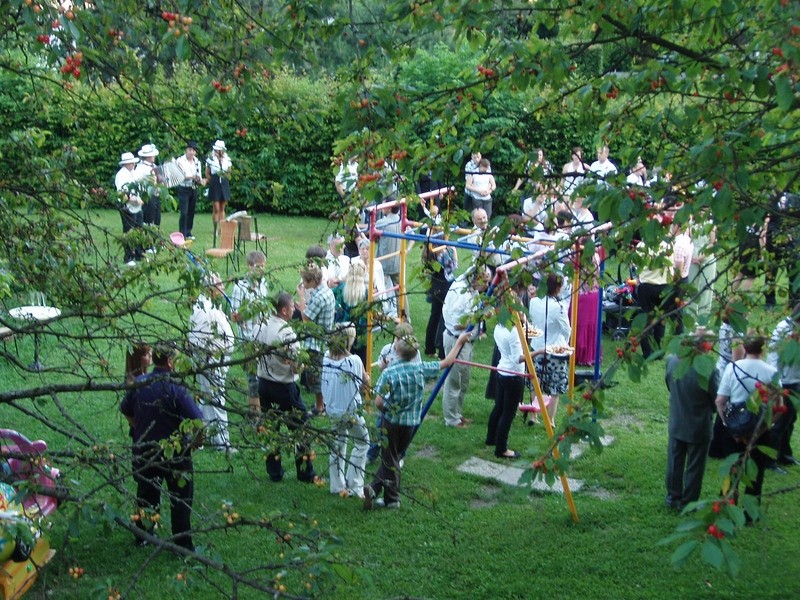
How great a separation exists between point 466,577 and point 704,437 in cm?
223

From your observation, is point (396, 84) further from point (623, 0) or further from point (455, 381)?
point (455, 381)

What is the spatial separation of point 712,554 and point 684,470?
5162 millimetres

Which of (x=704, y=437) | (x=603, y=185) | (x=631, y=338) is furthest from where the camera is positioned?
(x=704, y=437)

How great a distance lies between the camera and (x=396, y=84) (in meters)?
5.64

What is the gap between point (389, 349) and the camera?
26.5ft

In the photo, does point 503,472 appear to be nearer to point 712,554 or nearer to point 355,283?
point 355,283

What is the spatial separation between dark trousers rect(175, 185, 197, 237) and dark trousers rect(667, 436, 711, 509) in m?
13.0

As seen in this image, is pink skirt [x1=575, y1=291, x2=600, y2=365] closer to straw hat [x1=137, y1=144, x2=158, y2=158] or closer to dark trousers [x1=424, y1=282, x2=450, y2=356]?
dark trousers [x1=424, y1=282, x2=450, y2=356]

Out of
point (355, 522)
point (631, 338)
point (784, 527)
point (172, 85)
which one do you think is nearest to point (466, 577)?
point (355, 522)

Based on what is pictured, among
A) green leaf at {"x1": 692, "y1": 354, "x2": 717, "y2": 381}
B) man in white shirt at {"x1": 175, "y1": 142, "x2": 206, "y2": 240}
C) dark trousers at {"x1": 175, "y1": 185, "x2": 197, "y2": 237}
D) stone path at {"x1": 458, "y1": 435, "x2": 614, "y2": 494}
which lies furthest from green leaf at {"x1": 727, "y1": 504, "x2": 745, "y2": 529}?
dark trousers at {"x1": 175, "y1": 185, "x2": 197, "y2": 237}

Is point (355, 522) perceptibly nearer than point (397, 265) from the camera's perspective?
Yes

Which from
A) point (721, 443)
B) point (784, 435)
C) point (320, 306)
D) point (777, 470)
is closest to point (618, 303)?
point (721, 443)

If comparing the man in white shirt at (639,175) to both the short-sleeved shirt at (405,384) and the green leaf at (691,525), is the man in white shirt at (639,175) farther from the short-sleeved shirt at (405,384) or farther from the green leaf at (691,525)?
the short-sleeved shirt at (405,384)

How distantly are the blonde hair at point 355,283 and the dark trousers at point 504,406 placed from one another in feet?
6.72
